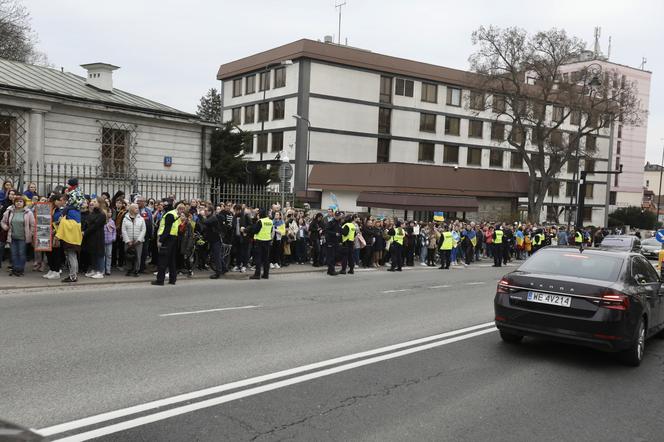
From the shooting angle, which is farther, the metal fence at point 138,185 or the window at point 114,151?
the window at point 114,151

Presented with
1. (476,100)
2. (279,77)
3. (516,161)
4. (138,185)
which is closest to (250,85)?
(279,77)

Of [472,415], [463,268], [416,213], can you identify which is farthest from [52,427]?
[416,213]

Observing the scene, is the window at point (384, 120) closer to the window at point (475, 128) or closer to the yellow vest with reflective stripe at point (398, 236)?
the window at point (475, 128)

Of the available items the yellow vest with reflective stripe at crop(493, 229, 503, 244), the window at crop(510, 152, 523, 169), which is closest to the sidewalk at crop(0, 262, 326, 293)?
the yellow vest with reflective stripe at crop(493, 229, 503, 244)

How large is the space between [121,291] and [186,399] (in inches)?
284

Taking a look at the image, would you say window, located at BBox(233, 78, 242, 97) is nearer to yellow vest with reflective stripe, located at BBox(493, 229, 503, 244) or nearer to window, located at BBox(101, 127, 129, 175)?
window, located at BBox(101, 127, 129, 175)

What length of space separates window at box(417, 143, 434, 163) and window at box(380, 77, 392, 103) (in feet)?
20.3

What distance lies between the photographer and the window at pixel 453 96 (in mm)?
57344

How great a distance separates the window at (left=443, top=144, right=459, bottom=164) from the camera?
190 feet

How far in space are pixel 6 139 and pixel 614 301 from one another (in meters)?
19.6

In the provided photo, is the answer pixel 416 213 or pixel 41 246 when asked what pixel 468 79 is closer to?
pixel 416 213

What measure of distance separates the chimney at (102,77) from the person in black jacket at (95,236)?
1290 cm

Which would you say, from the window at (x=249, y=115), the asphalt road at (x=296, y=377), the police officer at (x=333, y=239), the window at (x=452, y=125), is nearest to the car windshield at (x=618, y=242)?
the police officer at (x=333, y=239)

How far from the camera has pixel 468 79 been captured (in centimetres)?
5144
